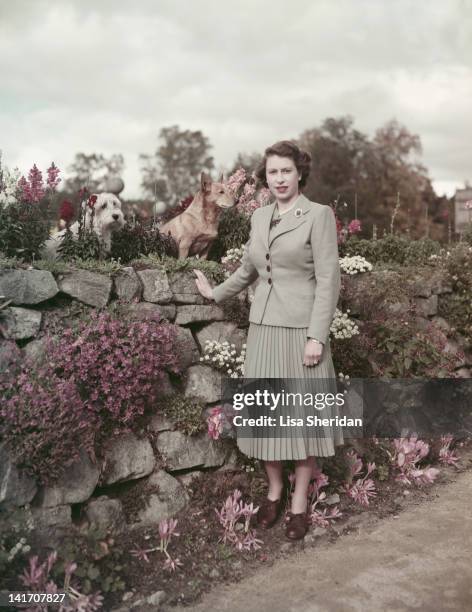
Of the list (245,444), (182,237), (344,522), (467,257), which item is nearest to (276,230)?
(245,444)

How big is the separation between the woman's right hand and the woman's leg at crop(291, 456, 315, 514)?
1.43m

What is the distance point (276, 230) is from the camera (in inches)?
152

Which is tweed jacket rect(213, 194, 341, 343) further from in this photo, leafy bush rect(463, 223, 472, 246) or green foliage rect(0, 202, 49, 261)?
leafy bush rect(463, 223, 472, 246)

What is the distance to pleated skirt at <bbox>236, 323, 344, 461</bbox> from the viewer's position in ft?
12.6

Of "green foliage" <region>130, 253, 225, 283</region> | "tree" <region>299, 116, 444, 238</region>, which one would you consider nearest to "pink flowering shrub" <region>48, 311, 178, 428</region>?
"green foliage" <region>130, 253, 225, 283</region>

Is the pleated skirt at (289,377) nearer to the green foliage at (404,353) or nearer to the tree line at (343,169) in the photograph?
the green foliage at (404,353)

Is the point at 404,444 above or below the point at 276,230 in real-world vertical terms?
below

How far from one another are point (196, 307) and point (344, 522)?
2.02 metres

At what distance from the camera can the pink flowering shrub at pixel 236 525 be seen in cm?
393

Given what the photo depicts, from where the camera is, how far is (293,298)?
12.4ft

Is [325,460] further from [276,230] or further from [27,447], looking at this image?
[27,447]

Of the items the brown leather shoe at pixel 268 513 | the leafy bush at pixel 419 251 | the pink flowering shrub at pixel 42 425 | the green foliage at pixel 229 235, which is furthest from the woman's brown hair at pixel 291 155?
the leafy bush at pixel 419 251

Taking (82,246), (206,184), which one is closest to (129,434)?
(82,246)

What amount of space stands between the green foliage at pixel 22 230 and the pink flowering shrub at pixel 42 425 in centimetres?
136
